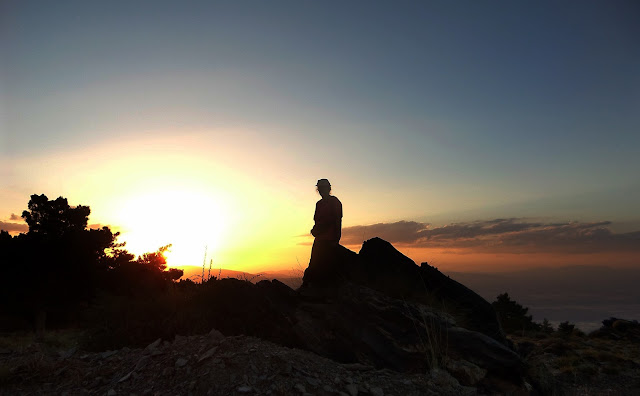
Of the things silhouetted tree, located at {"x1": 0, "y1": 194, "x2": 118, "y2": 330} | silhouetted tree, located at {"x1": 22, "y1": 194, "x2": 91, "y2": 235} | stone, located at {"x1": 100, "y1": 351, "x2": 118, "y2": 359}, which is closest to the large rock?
stone, located at {"x1": 100, "y1": 351, "x2": 118, "y2": 359}

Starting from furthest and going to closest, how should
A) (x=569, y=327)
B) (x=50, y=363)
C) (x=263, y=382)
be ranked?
(x=569, y=327)
(x=50, y=363)
(x=263, y=382)

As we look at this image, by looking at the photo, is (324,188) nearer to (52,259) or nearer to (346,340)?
(346,340)

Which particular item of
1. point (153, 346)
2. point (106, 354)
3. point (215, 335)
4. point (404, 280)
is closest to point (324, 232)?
point (404, 280)

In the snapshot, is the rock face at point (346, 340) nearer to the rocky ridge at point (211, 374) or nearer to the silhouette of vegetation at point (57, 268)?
the rocky ridge at point (211, 374)

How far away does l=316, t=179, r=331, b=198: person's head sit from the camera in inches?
493

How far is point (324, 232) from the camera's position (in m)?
12.3

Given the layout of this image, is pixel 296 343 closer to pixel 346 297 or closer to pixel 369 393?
pixel 346 297

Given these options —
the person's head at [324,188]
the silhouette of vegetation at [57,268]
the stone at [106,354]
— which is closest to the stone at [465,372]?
the person's head at [324,188]

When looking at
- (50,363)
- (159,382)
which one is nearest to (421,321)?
(159,382)

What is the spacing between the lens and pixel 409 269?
11.5m

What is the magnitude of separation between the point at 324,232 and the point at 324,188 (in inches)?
53.0

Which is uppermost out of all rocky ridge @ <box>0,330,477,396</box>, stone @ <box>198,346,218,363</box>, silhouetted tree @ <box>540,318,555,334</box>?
stone @ <box>198,346,218,363</box>

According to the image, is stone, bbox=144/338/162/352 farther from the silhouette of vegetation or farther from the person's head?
the silhouette of vegetation

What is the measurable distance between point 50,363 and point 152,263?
22570 millimetres
